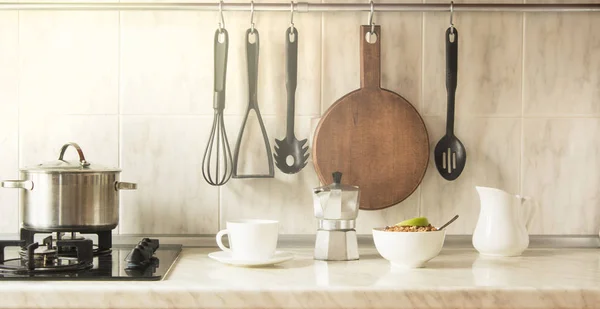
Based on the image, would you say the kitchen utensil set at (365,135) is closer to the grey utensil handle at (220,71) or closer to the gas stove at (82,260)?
the grey utensil handle at (220,71)

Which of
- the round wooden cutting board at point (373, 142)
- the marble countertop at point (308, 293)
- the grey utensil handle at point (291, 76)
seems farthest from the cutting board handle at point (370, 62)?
the marble countertop at point (308, 293)

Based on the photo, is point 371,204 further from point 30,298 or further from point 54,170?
point 30,298

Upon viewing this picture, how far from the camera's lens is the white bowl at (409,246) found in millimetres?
1334

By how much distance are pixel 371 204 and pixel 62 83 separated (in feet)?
2.39

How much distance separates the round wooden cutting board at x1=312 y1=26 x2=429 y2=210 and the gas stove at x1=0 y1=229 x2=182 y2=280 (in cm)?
40

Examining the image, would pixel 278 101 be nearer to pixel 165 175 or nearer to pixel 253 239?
pixel 165 175

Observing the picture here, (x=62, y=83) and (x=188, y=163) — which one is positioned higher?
(x=62, y=83)

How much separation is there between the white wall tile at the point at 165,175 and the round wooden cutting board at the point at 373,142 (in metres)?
0.26

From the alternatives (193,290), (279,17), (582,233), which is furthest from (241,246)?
(582,233)

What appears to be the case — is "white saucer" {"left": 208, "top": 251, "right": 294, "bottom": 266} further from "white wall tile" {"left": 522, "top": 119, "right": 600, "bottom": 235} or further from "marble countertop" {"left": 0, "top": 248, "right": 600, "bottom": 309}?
"white wall tile" {"left": 522, "top": 119, "right": 600, "bottom": 235}

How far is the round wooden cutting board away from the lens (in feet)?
5.37

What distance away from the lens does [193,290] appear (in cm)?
115

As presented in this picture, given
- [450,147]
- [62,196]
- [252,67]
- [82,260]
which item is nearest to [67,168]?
[62,196]

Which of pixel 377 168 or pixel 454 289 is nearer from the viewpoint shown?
pixel 454 289
